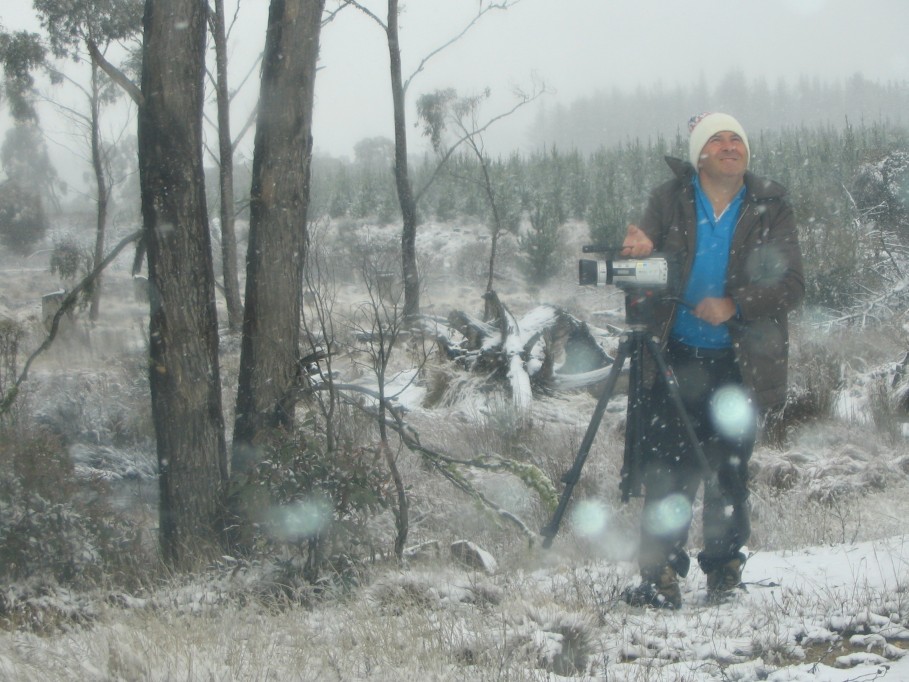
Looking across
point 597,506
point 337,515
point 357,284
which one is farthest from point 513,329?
point 357,284

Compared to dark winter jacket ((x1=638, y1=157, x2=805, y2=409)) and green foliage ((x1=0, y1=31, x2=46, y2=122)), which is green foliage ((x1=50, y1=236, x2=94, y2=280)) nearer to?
green foliage ((x1=0, y1=31, x2=46, y2=122))

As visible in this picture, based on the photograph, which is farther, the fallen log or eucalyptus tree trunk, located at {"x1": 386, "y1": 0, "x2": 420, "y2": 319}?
eucalyptus tree trunk, located at {"x1": 386, "y1": 0, "x2": 420, "y2": 319}

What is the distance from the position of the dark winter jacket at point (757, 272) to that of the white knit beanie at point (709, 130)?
6 cm

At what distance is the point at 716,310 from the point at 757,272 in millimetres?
237

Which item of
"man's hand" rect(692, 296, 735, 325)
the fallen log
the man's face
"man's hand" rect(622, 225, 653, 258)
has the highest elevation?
the man's face

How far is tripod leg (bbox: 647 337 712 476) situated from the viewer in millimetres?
3117

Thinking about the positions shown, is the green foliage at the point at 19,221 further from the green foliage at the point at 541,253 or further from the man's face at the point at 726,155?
the man's face at the point at 726,155

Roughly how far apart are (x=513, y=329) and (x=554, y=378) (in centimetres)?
64

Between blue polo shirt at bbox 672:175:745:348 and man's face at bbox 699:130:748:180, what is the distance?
0.32 ft

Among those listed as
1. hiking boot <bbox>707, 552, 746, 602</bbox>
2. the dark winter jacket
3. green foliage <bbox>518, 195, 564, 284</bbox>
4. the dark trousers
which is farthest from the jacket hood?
green foliage <bbox>518, 195, 564, 284</bbox>

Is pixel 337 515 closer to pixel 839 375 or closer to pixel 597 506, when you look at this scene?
pixel 597 506

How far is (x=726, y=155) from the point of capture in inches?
125

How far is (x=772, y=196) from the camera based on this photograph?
3.18m

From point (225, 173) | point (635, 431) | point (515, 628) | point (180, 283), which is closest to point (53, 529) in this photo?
point (180, 283)
